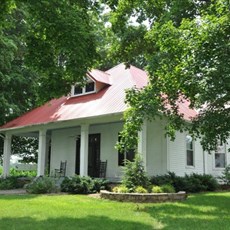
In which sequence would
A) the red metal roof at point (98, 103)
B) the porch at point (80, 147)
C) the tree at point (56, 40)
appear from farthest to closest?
the porch at point (80, 147), the red metal roof at point (98, 103), the tree at point (56, 40)

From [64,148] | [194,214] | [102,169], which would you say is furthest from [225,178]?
[194,214]

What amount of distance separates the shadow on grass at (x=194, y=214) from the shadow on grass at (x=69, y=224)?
860mm

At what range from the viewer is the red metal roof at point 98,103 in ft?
55.6

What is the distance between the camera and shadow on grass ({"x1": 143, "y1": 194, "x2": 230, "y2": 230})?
323 inches

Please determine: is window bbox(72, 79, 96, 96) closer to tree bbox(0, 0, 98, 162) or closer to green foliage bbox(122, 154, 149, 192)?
tree bbox(0, 0, 98, 162)

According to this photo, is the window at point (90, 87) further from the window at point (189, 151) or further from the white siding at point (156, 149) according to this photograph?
the window at point (189, 151)

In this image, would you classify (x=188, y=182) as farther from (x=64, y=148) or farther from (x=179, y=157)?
(x=64, y=148)

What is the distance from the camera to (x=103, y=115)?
15852mm

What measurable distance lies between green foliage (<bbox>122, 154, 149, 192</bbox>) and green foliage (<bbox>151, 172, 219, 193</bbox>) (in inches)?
63.4

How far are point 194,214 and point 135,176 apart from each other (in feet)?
13.0

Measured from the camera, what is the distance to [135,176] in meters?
13.5

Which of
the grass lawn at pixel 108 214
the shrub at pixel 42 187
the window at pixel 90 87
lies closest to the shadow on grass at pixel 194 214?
the grass lawn at pixel 108 214

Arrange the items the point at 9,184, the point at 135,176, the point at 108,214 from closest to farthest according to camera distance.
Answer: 1. the point at 108,214
2. the point at 135,176
3. the point at 9,184

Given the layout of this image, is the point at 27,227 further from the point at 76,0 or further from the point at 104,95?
the point at 104,95
